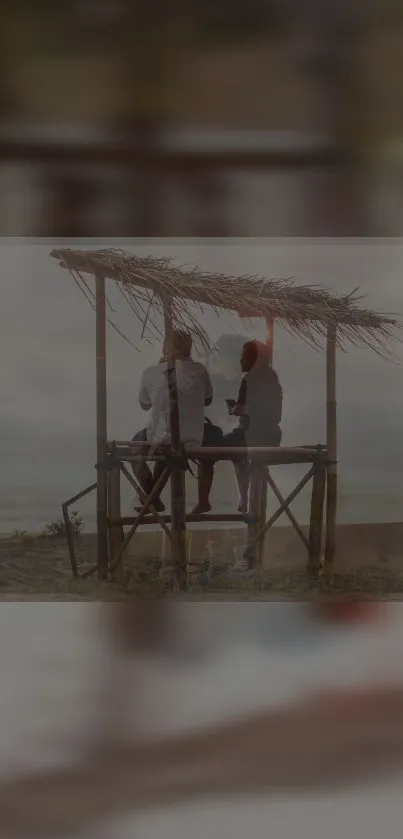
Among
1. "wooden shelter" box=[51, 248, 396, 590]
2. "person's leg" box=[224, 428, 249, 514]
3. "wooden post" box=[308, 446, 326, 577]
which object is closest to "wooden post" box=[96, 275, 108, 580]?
"wooden shelter" box=[51, 248, 396, 590]

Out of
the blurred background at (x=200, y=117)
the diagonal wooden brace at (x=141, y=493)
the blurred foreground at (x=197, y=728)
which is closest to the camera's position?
the blurred foreground at (x=197, y=728)

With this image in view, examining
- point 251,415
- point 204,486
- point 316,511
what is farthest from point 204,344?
point 316,511

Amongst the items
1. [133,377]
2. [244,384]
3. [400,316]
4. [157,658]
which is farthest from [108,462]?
[400,316]

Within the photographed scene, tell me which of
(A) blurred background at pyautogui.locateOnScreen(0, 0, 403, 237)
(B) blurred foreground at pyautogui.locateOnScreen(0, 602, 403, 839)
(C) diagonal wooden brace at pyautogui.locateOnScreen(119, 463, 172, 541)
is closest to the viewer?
(B) blurred foreground at pyautogui.locateOnScreen(0, 602, 403, 839)

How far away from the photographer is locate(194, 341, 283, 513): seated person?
1518 mm

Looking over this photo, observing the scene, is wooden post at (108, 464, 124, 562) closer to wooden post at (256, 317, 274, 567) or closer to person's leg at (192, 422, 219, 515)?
person's leg at (192, 422, 219, 515)

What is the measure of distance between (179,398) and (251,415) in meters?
0.15

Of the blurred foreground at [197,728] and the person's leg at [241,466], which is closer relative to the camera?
the blurred foreground at [197,728]

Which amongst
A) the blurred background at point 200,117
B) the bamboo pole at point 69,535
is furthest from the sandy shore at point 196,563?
A: the blurred background at point 200,117

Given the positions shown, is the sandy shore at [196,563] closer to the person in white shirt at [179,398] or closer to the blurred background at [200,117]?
the person in white shirt at [179,398]

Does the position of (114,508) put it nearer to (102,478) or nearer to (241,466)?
(102,478)

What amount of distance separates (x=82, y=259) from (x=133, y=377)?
0.26 meters

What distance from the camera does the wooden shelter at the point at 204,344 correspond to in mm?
1512

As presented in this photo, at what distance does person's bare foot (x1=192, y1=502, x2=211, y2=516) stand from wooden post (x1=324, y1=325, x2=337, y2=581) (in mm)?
254
